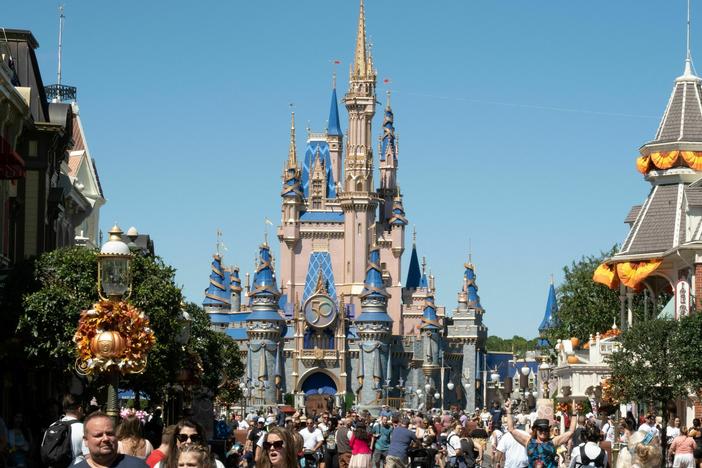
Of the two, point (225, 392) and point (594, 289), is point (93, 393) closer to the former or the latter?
point (225, 392)

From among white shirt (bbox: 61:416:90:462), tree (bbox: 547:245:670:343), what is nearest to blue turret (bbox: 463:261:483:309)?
tree (bbox: 547:245:670:343)

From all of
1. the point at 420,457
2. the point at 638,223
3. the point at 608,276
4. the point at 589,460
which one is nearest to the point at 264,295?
the point at 608,276

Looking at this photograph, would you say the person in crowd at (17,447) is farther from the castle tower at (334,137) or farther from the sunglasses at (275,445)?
the castle tower at (334,137)

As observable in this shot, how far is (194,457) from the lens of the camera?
10875mm

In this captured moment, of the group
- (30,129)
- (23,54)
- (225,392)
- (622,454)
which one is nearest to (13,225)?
(30,129)

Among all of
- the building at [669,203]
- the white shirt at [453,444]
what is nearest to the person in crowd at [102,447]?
the white shirt at [453,444]

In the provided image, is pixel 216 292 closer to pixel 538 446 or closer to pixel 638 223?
pixel 638 223

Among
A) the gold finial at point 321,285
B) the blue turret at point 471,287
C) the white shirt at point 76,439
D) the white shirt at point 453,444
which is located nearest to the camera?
the white shirt at point 76,439

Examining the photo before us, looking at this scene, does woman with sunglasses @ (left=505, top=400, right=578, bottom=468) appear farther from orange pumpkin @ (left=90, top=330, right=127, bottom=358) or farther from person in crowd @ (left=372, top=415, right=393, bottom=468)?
person in crowd @ (left=372, top=415, right=393, bottom=468)

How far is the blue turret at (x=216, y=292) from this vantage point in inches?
6235

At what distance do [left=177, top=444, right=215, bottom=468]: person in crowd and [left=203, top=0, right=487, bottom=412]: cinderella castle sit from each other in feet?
418

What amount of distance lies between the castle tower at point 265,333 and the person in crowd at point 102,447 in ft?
435

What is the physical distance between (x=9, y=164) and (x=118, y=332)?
13.3m

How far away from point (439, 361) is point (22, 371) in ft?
398
